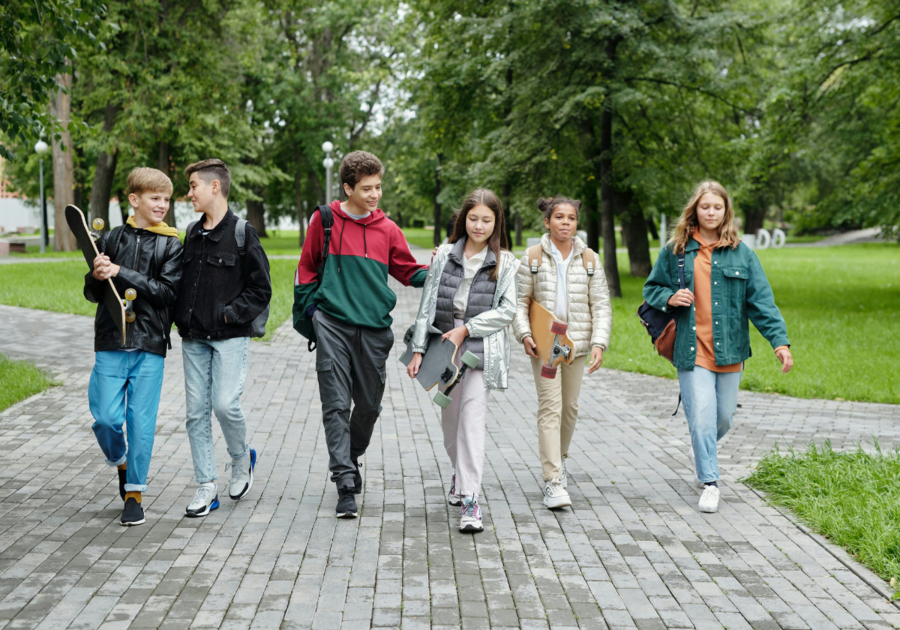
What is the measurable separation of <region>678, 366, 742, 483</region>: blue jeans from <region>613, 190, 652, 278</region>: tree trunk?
1860 cm

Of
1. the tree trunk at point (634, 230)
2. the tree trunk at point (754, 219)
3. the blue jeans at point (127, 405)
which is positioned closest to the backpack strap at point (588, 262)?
the blue jeans at point (127, 405)

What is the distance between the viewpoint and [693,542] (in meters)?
4.67

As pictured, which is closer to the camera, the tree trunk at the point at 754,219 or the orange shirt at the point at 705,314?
the orange shirt at the point at 705,314

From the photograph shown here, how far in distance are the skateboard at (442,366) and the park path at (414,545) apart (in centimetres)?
71

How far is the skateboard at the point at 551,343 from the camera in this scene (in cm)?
524

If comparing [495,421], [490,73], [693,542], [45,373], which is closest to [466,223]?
[693,542]

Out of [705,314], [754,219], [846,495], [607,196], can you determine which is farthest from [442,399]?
[754,219]

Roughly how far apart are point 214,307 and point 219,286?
0.12 m

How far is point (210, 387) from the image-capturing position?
16.4 ft

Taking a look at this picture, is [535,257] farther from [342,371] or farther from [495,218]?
[342,371]

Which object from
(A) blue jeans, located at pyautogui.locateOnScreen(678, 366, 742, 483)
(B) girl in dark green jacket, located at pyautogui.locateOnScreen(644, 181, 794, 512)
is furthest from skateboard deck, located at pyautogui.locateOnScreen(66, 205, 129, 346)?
(A) blue jeans, located at pyautogui.locateOnScreen(678, 366, 742, 483)

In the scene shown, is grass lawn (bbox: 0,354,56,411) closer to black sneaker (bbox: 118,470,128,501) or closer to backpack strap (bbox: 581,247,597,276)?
black sneaker (bbox: 118,470,128,501)

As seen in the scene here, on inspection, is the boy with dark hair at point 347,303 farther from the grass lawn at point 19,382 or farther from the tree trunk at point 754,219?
the tree trunk at point 754,219

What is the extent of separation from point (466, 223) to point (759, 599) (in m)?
2.33
